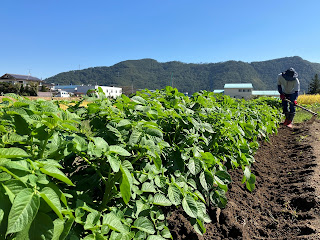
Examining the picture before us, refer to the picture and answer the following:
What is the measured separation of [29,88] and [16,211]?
175 feet

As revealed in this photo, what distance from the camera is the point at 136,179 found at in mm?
1463

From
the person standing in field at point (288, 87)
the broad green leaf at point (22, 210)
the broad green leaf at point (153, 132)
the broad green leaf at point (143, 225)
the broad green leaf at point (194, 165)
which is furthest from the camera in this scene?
the person standing in field at point (288, 87)

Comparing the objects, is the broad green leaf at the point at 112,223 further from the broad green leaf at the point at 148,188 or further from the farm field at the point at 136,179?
the broad green leaf at the point at 148,188

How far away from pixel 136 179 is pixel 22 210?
0.87 m

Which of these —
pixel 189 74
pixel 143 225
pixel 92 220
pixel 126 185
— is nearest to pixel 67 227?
pixel 92 220

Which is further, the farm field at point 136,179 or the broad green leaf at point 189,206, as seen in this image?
the broad green leaf at point 189,206

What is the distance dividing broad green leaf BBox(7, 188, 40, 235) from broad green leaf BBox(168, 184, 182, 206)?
780 mm

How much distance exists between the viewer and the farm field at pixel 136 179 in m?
0.75

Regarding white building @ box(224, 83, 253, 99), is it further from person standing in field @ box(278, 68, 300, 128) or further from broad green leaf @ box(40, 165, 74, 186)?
broad green leaf @ box(40, 165, 74, 186)

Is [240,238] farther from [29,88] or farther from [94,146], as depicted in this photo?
[29,88]

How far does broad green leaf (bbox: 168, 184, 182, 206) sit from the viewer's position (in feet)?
4.23

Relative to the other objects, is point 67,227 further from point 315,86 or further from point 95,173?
point 315,86

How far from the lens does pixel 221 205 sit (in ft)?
6.16

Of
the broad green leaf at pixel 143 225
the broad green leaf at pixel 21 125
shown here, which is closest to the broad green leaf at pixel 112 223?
the broad green leaf at pixel 143 225
